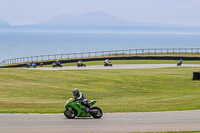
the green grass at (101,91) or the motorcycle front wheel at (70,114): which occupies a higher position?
the motorcycle front wheel at (70,114)

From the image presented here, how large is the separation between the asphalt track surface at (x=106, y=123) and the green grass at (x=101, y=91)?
173cm

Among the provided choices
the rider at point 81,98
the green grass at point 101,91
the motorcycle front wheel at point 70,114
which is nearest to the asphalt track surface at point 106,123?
the motorcycle front wheel at point 70,114

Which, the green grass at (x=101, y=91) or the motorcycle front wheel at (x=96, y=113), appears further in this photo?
the green grass at (x=101, y=91)

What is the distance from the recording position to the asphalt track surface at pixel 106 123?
1523cm

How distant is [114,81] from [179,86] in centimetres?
654

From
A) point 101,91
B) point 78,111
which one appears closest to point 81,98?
point 78,111

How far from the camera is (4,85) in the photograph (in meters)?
32.3

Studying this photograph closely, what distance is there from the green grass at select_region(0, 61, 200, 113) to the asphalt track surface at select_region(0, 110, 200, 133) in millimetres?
1735

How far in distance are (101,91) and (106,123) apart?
A: 15.8 meters

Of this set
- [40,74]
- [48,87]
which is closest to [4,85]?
[48,87]

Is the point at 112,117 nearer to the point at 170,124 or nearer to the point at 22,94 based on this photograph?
the point at 170,124

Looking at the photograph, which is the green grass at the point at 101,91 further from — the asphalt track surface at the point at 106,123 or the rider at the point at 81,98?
the rider at the point at 81,98

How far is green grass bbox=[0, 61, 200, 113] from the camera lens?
21859mm

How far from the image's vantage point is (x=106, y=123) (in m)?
16.5
